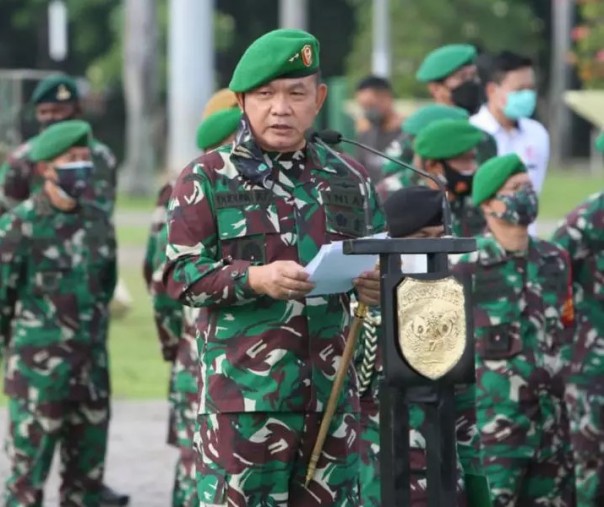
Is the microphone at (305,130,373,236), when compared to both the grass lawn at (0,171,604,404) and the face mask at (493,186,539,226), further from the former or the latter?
the grass lawn at (0,171,604,404)

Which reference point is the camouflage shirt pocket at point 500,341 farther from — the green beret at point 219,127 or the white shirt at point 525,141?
the white shirt at point 525,141

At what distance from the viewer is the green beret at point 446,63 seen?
1080 centimetres

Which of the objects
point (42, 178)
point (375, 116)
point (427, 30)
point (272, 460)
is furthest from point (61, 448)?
point (427, 30)

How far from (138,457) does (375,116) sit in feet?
17.0

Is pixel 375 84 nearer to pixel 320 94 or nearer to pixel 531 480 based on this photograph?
pixel 531 480

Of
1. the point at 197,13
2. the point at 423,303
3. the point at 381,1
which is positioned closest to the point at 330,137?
the point at 423,303

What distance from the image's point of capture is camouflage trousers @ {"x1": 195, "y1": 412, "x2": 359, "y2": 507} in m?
5.45

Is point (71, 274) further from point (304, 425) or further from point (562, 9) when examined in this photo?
point (562, 9)

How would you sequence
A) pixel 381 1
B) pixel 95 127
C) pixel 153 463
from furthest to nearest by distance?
1. pixel 95 127
2. pixel 381 1
3. pixel 153 463

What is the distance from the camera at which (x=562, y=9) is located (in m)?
53.0

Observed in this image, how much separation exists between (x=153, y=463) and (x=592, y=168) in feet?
134

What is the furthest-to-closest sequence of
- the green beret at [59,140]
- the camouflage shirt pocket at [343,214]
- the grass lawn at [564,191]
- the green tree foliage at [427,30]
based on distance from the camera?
the green tree foliage at [427,30]
the grass lawn at [564,191]
the green beret at [59,140]
the camouflage shirt pocket at [343,214]

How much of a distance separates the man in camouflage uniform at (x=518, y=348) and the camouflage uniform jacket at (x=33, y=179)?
2124 mm

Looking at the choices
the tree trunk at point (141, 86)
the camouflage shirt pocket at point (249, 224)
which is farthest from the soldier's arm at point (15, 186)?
the tree trunk at point (141, 86)
